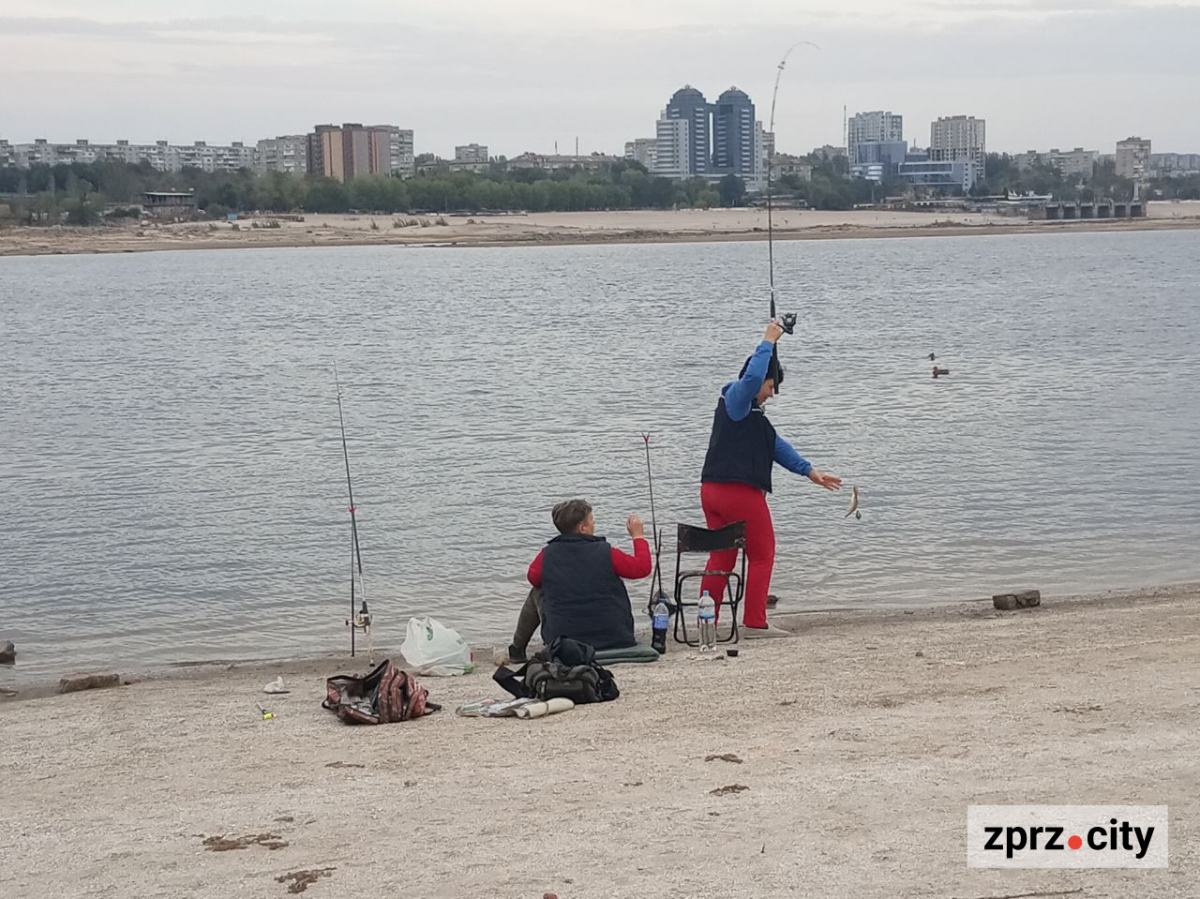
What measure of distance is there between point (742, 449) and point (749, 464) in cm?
10

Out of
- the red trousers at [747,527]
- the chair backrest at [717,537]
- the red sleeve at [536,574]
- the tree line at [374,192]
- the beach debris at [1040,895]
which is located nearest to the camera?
the beach debris at [1040,895]

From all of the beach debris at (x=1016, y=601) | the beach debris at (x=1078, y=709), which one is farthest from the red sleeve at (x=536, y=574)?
the beach debris at (x=1016, y=601)

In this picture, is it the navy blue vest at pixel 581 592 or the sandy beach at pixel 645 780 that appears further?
the navy blue vest at pixel 581 592

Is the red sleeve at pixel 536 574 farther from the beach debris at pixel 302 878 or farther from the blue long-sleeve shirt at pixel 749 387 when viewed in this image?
the beach debris at pixel 302 878

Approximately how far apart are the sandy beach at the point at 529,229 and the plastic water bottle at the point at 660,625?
356 ft

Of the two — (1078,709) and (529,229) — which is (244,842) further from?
(529,229)

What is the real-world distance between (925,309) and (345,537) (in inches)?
1648

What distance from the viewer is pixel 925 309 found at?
178 ft

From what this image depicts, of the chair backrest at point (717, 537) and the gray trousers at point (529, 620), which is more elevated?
the chair backrest at point (717, 537)

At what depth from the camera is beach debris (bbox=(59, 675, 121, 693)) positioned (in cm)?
939

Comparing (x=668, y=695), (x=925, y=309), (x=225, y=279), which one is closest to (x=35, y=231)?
(x=225, y=279)

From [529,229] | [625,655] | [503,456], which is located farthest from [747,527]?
[529,229]

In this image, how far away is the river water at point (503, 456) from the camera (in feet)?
41.7

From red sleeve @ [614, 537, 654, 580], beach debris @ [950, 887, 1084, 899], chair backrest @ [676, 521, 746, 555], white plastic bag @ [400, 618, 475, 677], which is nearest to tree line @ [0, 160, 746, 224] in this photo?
white plastic bag @ [400, 618, 475, 677]
